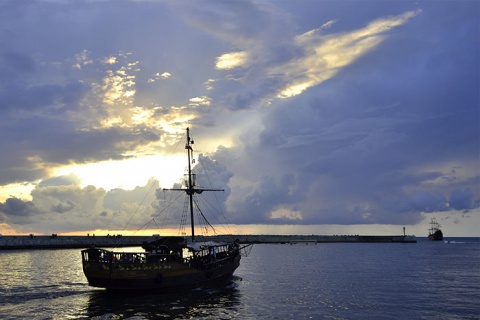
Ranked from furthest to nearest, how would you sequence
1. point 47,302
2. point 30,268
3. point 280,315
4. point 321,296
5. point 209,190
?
point 30,268 < point 209,190 < point 321,296 < point 47,302 < point 280,315

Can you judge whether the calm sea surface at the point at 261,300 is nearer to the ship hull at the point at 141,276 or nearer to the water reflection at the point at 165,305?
the water reflection at the point at 165,305

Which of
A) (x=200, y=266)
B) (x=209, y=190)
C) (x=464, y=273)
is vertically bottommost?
(x=464, y=273)

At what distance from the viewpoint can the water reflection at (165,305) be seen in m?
31.1

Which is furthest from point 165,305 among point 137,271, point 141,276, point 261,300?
point 261,300

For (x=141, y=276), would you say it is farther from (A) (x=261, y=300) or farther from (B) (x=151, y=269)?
(A) (x=261, y=300)

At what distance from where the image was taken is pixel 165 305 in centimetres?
3450

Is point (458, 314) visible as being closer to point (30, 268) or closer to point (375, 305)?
point (375, 305)

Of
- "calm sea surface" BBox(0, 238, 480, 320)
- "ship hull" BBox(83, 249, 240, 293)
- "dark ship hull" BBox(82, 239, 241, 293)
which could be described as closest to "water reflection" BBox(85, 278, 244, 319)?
"calm sea surface" BBox(0, 238, 480, 320)

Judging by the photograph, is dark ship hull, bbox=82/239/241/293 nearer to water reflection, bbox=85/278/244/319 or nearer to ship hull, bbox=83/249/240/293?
ship hull, bbox=83/249/240/293

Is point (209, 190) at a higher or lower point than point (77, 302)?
higher

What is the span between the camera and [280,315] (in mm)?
31859

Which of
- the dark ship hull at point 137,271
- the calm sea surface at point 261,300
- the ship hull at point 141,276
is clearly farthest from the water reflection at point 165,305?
the dark ship hull at point 137,271

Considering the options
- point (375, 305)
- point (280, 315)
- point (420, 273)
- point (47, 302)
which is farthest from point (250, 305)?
point (420, 273)

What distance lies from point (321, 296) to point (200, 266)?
483 inches
